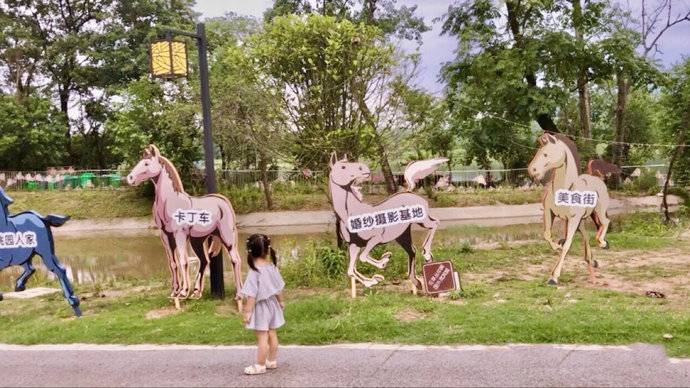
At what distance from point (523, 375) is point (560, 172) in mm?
4356

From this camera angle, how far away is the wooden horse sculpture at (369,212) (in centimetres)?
802

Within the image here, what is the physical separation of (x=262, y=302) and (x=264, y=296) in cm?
6

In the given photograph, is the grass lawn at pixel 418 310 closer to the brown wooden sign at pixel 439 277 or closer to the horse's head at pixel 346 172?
the brown wooden sign at pixel 439 277

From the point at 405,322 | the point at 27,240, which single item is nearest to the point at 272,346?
the point at 405,322

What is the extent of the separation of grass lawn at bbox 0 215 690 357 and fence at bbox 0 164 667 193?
13154 millimetres

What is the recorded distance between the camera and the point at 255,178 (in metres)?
25.7

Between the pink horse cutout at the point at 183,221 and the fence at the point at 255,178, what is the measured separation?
47.4 feet

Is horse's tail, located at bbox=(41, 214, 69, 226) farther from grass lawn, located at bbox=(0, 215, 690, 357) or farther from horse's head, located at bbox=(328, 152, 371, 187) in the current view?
horse's head, located at bbox=(328, 152, 371, 187)

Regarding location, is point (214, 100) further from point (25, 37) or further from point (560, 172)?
point (25, 37)

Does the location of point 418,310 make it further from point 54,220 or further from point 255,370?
point 54,220

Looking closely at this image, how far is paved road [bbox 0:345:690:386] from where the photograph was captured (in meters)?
4.58

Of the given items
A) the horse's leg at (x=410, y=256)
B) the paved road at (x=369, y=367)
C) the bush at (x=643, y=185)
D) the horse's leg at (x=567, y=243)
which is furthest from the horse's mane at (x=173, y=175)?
the bush at (x=643, y=185)

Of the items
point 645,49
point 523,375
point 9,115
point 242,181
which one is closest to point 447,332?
point 523,375

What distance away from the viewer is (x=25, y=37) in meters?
30.2
